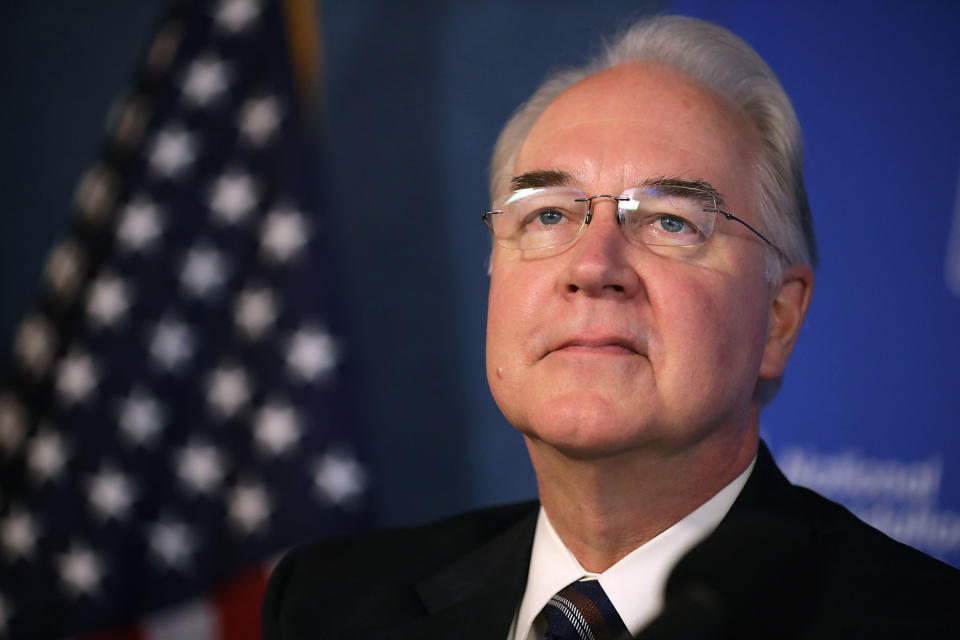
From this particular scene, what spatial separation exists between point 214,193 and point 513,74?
940 millimetres

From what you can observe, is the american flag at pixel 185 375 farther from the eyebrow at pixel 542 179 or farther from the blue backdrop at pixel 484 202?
the eyebrow at pixel 542 179

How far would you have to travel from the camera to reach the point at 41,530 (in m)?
2.18

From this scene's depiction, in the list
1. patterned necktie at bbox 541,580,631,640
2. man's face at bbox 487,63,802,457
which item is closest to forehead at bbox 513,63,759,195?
man's face at bbox 487,63,802,457

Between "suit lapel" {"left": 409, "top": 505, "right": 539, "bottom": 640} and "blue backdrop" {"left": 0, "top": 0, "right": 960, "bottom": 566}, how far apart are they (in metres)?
0.88

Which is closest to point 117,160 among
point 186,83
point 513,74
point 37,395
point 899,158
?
point 186,83

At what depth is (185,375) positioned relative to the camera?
2232 millimetres

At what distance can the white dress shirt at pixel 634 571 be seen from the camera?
1.18m

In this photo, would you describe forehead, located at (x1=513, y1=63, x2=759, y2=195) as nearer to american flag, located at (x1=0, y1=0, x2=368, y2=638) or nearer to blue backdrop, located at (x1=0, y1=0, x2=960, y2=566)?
blue backdrop, located at (x1=0, y1=0, x2=960, y2=566)

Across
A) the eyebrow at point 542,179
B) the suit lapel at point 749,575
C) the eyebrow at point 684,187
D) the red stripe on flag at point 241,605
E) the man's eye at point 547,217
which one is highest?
the eyebrow at point 542,179

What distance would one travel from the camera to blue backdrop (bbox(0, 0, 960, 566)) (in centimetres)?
190

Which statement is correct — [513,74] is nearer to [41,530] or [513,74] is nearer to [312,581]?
[312,581]

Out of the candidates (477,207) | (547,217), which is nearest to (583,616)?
(547,217)

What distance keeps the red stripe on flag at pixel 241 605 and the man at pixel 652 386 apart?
2.20 feet

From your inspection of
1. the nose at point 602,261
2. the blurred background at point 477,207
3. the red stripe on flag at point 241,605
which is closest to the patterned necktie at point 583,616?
the nose at point 602,261
